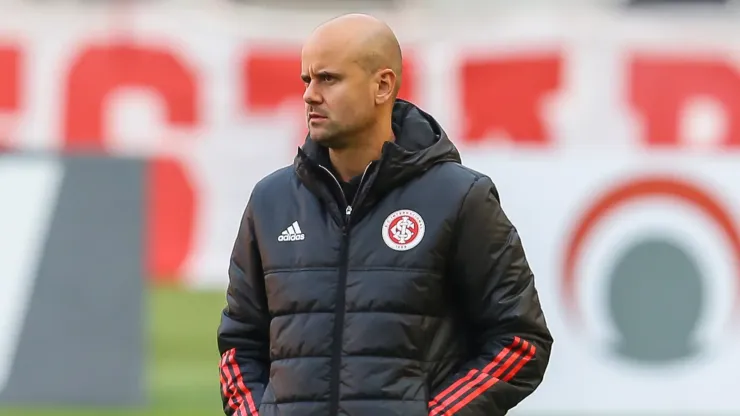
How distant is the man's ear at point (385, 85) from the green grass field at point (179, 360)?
223 cm

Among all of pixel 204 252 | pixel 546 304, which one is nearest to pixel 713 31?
pixel 546 304

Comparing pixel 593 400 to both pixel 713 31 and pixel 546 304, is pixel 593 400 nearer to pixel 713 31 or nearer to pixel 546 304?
pixel 546 304

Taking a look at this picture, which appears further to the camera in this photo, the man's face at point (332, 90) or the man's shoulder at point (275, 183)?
the man's shoulder at point (275, 183)

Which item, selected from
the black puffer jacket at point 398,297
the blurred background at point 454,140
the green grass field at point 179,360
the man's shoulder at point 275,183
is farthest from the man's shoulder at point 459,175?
the green grass field at point 179,360

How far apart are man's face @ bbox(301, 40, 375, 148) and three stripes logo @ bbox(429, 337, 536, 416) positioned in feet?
1.24

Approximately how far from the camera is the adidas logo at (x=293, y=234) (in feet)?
6.06

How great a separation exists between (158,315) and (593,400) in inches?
53.0

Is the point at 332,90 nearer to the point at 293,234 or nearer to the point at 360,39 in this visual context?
the point at 360,39

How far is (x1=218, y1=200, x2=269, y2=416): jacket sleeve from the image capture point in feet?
6.26

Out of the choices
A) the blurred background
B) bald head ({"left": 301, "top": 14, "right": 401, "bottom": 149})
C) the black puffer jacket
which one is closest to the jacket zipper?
the black puffer jacket

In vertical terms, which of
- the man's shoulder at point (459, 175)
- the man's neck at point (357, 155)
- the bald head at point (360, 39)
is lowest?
the man's shoulder at point (459, 175)

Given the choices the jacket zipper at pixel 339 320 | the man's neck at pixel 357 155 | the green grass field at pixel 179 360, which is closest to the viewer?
the jacket zipper at pixel 339 320

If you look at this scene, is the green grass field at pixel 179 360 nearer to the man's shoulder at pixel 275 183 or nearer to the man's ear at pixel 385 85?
the man's shoulder at pixel 275 183

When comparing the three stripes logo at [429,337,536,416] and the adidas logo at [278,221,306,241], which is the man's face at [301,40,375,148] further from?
the three stripes logo at [429,337,536,416]
